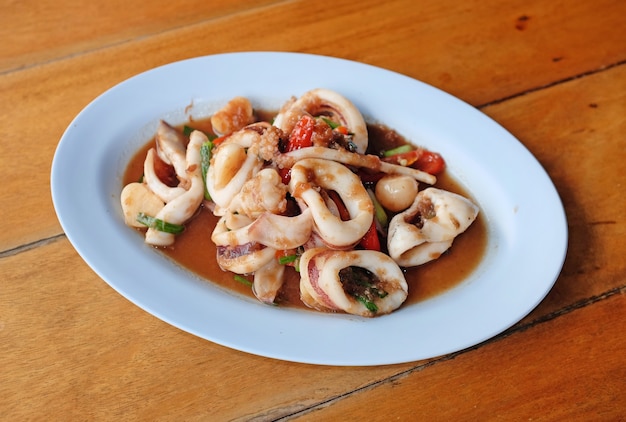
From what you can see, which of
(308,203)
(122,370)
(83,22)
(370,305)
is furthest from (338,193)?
(83,22)

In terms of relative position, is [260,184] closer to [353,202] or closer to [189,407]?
[353,202]

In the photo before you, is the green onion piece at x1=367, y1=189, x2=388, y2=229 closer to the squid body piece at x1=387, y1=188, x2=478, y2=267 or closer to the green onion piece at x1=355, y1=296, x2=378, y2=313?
the squid body piece at x1=387, y1=188, x2=478, y2=267

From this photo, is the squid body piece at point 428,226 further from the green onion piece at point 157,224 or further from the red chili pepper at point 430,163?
the green onion piece at point 157,224

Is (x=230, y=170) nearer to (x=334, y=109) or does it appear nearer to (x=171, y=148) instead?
(x=171, y=148)

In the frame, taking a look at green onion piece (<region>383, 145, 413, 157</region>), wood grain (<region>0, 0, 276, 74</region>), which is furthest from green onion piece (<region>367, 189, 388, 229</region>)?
wood grain (<region>0, 0, 276, 74</region>)

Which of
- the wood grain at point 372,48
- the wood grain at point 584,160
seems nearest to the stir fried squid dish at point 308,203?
the wood grain at point 584,160

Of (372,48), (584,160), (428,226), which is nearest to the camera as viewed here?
(428,226)

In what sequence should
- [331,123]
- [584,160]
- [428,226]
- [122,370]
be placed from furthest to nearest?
[584,160] → [331,123] → [428,226] → [122,370]

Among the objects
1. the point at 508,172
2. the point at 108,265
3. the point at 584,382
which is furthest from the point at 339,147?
the point at 584,382
